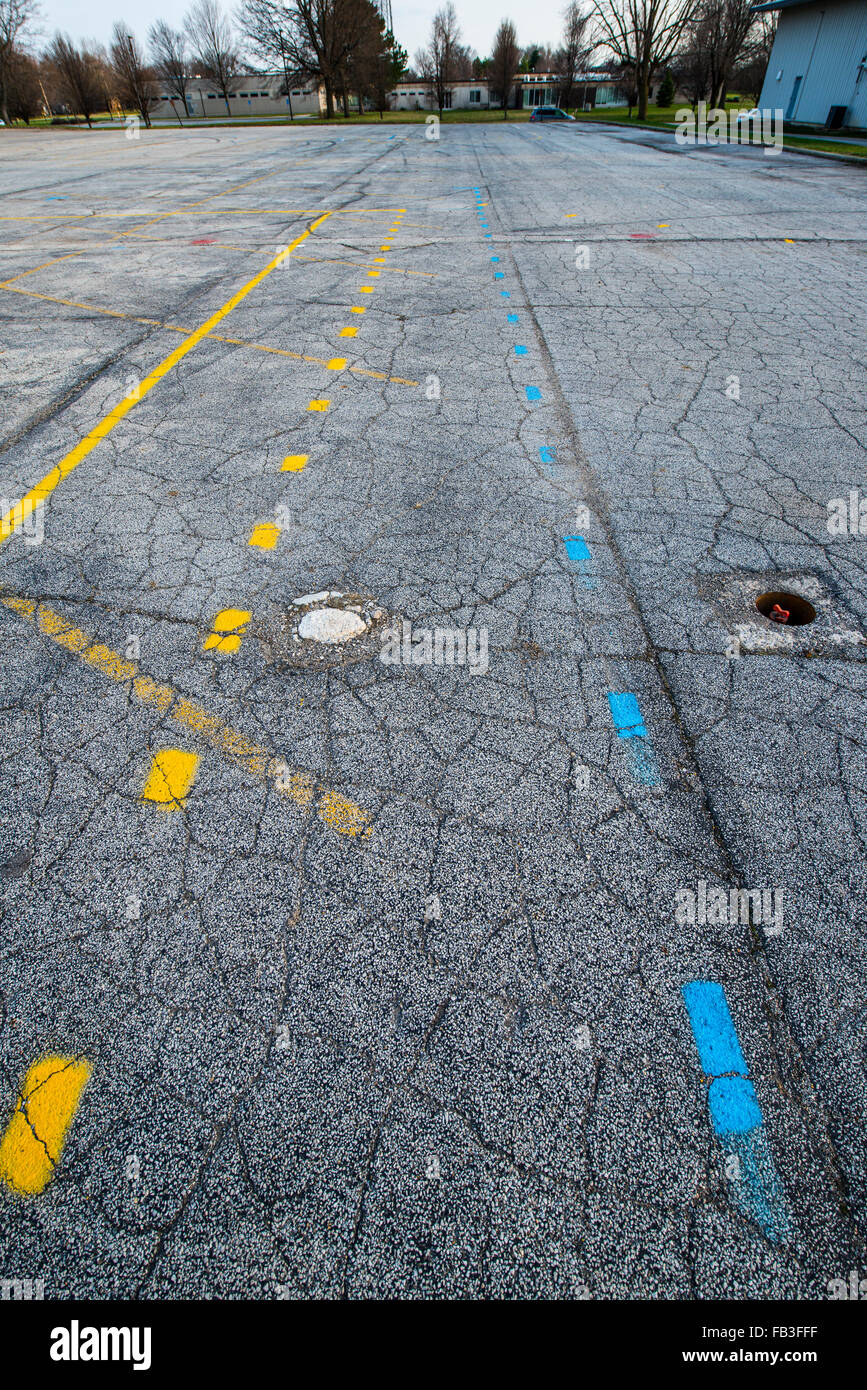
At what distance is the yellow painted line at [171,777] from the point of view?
246 cm

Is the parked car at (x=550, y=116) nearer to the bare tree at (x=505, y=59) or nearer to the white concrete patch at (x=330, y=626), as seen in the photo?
the bare tree at (x=505, y=59)

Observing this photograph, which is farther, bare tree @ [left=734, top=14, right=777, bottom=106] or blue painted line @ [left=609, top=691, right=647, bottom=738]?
bare tree @ [left=734, top=14, right=777, bottom=106]

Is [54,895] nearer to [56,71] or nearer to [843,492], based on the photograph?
[843,492]

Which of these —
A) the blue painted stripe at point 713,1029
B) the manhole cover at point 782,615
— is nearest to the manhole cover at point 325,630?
the manhole cover at point 782,615

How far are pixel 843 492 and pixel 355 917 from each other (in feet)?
13.0

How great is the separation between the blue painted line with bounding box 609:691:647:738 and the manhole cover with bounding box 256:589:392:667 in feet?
3.58

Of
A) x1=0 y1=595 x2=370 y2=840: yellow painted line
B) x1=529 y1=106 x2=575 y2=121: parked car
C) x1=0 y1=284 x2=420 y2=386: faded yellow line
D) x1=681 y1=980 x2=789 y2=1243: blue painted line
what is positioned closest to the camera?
x1=681 y1=980 x2=789 y2=1243: blue painted line

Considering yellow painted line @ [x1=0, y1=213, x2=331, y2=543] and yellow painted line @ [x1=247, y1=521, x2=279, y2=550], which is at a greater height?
yellow painted line @ [x1=0, y1=213, x2=331, y2=543]

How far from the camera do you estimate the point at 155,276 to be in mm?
8320

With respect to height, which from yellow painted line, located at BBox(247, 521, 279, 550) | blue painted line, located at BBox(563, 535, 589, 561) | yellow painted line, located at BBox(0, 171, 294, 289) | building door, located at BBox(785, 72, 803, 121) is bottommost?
blue painted line, located at BBox(563, 535, 589, 561)

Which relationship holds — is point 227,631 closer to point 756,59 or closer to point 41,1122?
point 41,1122

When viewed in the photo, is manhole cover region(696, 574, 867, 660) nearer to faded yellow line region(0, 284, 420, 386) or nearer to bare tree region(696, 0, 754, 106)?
faded yellow line region(0, 284, 420, 386)

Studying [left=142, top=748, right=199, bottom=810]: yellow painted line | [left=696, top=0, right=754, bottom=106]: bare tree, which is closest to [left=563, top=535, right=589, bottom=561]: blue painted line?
[left=142, top=748, right=199, bottom=810]: yellow painted line

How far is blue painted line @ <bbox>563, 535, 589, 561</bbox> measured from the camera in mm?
3621
